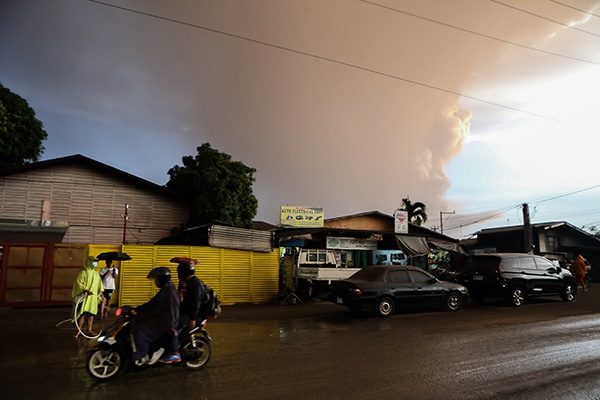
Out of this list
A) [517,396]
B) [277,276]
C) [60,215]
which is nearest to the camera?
[517,396]

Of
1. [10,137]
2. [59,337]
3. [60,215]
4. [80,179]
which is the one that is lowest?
[59,337]

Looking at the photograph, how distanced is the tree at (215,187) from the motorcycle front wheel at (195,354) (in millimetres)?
14231

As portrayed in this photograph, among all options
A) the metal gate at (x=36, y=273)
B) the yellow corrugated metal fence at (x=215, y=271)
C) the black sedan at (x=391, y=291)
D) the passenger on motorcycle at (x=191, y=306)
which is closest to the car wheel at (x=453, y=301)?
the black sedan at (x=391, y=291)

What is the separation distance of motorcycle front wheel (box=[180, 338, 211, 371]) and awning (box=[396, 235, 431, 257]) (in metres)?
15.9

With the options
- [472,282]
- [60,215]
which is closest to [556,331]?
[472,282]

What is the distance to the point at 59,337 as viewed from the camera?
8.11 m

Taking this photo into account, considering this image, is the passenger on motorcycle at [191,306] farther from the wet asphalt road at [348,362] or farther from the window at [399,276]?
the window at [399,276]

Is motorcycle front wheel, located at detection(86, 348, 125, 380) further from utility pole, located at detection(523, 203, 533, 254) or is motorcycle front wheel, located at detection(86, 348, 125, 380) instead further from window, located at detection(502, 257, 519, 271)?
utility pole, located at detection(523, 203, 533, 254)

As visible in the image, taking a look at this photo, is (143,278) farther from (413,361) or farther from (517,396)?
(517,396)

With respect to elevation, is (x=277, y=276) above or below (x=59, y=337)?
above

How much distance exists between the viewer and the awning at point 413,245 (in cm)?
2000

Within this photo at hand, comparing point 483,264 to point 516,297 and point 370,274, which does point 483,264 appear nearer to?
point 516,297

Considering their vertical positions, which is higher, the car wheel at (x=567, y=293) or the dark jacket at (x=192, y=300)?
the dark jacket at (x=192, y=300)

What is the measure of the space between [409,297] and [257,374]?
7.13 m
